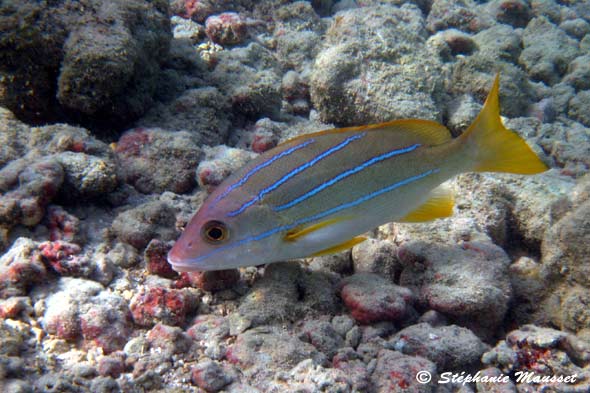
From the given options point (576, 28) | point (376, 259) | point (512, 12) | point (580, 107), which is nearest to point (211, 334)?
point (376, 259)

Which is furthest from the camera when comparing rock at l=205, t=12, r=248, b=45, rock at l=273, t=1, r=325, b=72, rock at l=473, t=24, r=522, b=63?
rock at l=473, t=24, r=522, b=63

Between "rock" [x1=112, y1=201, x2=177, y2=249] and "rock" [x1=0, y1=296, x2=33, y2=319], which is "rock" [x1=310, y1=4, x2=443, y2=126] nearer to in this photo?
"rock" [x1=112, y1=201, x2=177, y2=249]

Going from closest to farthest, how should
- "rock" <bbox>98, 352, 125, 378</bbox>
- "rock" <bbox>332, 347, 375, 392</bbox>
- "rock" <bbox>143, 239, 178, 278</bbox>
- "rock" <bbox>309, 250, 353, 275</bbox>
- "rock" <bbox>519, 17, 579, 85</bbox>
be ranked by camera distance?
"rock" <bbox>98, 352, 125, 378</bbox>, "rock" <bbox>332, 347, 375, 392</bbox>, "rock" <bbox>143, 239, 178, 278</bbox>, "rock" <bbox>309, 250, 353, 275</bbox>, "rock" <bbox>519, 17, 579, 85</bbox>

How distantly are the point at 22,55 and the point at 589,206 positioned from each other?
5383 millimetres

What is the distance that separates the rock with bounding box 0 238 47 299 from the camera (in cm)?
265

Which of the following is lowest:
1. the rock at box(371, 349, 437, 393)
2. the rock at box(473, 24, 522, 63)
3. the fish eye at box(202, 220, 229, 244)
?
the rock at box(371, 349, 437, 393)

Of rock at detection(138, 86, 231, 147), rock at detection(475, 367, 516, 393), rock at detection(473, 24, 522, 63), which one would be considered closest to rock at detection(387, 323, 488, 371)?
rock at detection(475, 367, 516, 393)

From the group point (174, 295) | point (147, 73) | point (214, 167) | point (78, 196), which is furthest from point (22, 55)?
point (174, 295)

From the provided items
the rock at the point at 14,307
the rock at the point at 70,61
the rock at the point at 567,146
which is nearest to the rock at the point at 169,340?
the rock at the point at 14,307

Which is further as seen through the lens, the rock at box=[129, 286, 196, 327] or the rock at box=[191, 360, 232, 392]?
the rock at box=[129, 286, 196, 327]

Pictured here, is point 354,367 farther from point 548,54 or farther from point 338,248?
point 548,54

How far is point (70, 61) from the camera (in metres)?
3.83

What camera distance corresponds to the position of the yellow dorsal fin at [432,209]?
3.03 m

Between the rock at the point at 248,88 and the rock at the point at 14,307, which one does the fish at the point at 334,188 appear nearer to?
the rock at the point at 14,307
